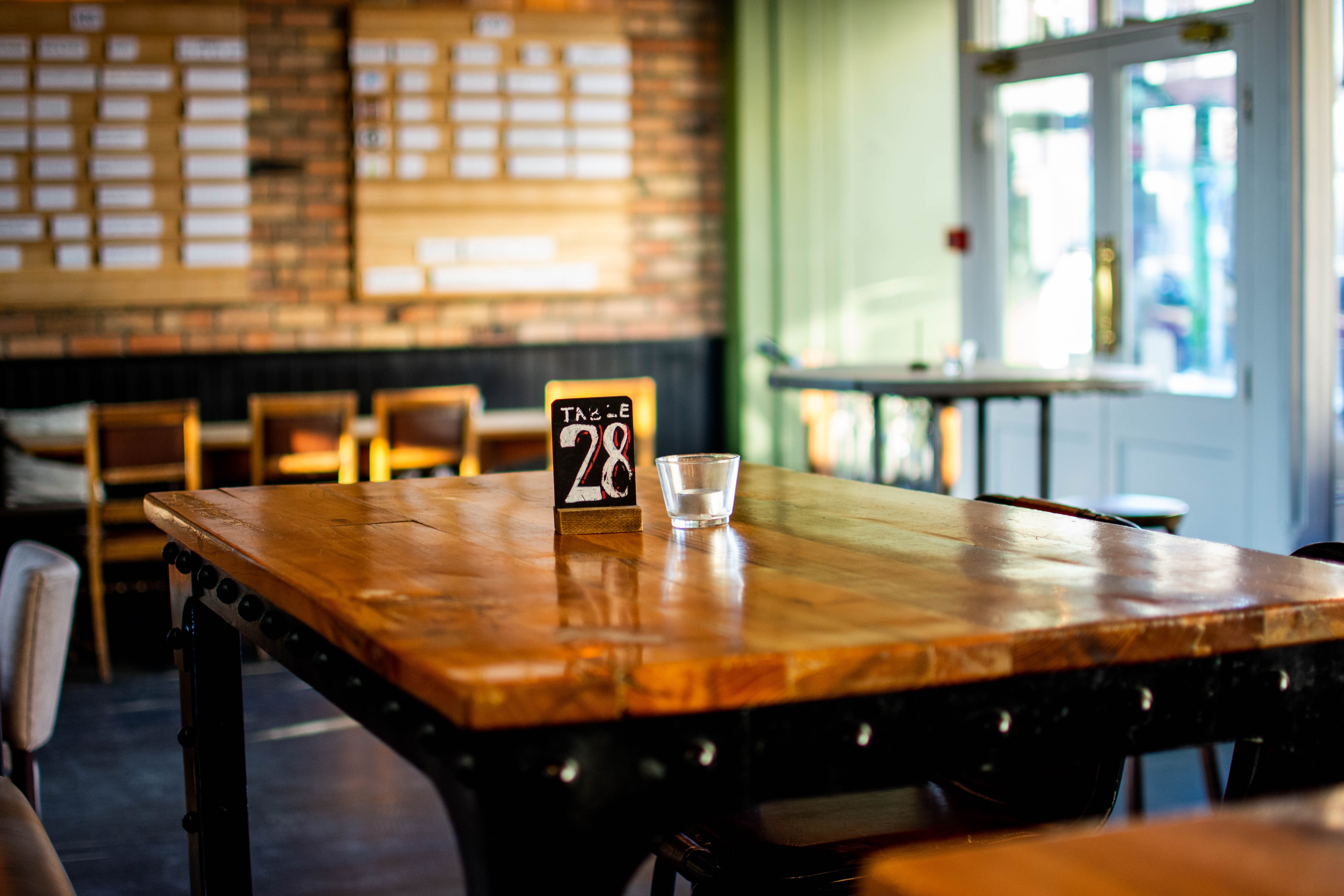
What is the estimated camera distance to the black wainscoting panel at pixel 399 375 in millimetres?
6145

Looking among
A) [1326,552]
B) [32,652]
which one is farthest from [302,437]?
[1326,552]

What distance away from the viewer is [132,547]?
15.5 feet

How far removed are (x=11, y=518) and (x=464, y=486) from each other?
3.30 meters

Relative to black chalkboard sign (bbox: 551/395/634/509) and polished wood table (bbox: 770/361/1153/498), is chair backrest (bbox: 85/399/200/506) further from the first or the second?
black chalkboard sign (bbox: 551/395/634/509)

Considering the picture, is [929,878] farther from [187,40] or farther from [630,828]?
[187,40]

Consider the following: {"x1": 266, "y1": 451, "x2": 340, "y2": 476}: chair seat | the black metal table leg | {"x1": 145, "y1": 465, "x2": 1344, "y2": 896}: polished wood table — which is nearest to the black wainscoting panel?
{"x1": 266, "y1": 451, "x2": 340, "y2": 476}: chair seat

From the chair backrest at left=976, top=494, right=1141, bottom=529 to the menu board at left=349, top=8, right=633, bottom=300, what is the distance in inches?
196

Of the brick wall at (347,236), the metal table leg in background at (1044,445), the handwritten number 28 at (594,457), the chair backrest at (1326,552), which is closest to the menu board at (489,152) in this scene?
the brick wall at (347,236)

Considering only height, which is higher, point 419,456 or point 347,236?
point 347,236

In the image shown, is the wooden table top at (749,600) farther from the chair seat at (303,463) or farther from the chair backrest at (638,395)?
the chair backrest at (638,395)

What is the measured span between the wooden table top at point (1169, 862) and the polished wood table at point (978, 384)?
123 inches

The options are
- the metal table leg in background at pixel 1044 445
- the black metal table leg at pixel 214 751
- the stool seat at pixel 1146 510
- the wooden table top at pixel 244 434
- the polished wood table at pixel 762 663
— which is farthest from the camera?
the wooden table top at pixel 244 434

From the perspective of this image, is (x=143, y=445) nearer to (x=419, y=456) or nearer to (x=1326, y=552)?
(x=419, y=456)

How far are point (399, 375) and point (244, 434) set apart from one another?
4.35 ft
